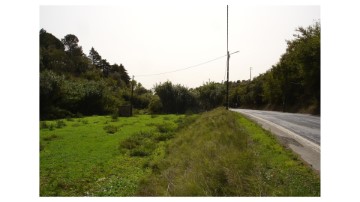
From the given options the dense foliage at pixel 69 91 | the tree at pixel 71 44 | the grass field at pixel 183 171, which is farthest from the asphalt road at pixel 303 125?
the tree at pixel 71 44

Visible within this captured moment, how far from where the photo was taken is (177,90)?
151ft

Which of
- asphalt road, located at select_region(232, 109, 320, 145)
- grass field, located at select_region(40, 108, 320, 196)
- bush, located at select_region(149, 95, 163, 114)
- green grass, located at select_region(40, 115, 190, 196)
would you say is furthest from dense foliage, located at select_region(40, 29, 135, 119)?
asphalt road, located at select_region(232, 109, 320, 145)

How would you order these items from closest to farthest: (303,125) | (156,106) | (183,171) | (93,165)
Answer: (183,171) < (93,165) < (303,125) < (156,106)

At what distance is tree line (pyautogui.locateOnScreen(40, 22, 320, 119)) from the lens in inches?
1310

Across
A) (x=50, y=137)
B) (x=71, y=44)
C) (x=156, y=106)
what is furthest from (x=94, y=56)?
(x=50, y=137)

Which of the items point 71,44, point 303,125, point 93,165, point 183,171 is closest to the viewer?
point 183,171

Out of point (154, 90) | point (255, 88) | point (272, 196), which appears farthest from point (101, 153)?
point (255, 88)

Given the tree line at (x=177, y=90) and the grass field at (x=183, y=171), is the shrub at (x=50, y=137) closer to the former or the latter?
the grass field at (x=183, y=171)

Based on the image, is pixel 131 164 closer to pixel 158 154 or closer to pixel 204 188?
pixel 158 154

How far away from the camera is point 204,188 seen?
5.72m

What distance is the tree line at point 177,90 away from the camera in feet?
109

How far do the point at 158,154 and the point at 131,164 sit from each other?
1.64 m

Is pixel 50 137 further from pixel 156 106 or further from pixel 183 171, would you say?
pixel 156 106

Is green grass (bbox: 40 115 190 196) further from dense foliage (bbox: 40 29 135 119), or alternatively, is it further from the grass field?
dense foliage (bbox: 40 29 135 119)
